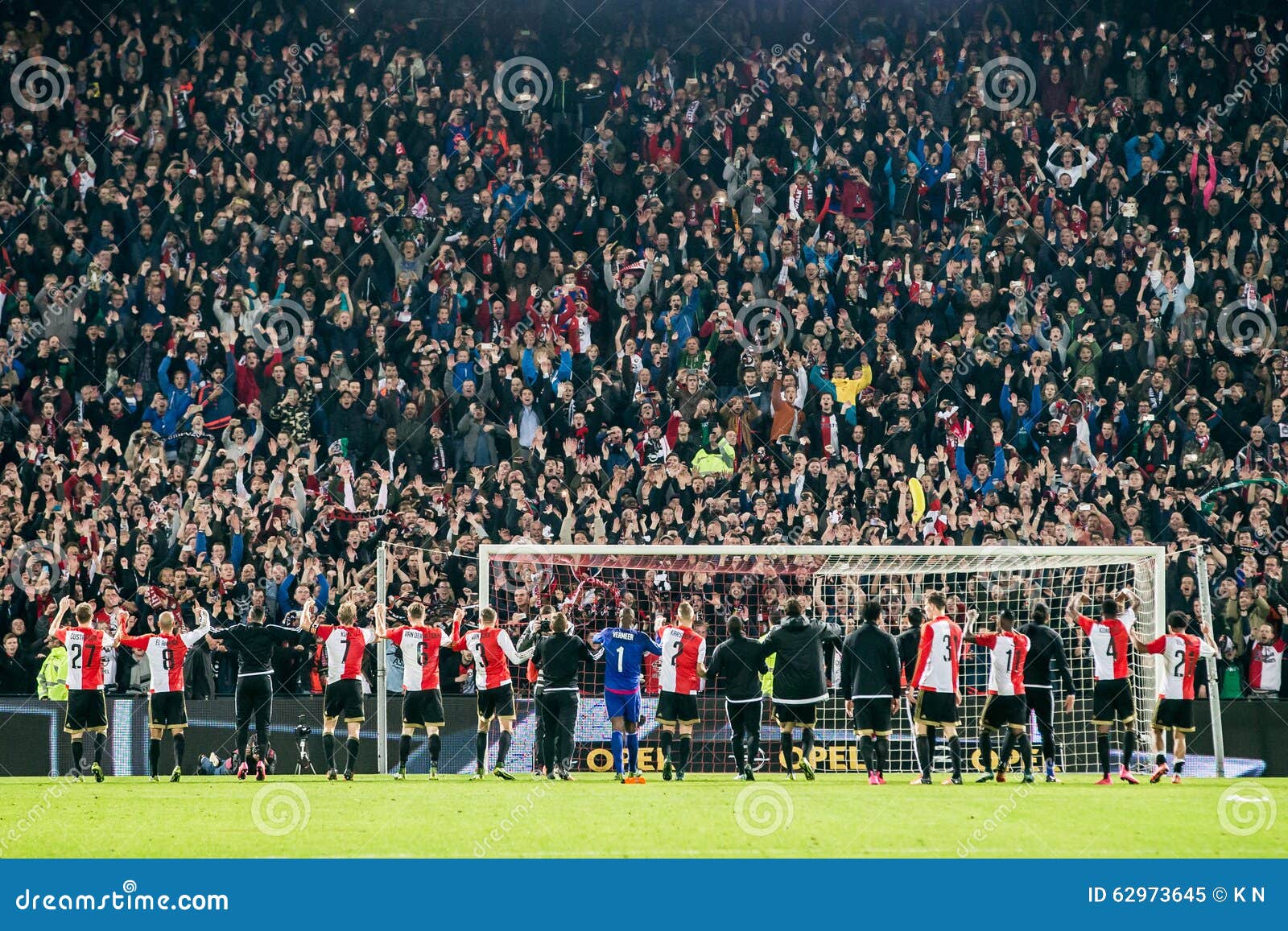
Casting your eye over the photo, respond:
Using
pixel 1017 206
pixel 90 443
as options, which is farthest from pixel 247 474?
pixel 1017 206

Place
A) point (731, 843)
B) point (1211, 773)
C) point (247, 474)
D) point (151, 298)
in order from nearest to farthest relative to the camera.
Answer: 1. point (731, 843)
2. point (1211, 773)
3. point (247, 474)
4. point (151, 298)

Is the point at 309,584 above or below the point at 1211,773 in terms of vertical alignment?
above

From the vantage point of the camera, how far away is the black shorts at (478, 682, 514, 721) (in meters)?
16.2

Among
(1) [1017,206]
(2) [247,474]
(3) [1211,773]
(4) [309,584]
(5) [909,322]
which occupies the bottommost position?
(3) [1211,773]

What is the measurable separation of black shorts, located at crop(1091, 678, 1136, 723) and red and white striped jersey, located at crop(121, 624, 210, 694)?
9.04 meters

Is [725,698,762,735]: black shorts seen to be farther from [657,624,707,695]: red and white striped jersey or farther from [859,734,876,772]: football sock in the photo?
[859,734,876,772]: football sock

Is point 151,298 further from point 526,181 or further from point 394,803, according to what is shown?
point 394,803

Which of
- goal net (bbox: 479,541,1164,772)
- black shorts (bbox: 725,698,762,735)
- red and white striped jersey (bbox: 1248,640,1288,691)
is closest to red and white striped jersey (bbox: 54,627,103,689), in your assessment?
goal net (bbox: 479,541,1164,772)

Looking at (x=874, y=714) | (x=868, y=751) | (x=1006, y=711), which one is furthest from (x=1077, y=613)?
(x=868, y=751)

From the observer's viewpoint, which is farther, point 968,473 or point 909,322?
point 909,322

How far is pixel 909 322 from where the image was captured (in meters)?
23.7

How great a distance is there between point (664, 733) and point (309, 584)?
225 inches

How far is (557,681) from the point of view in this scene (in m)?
15.7

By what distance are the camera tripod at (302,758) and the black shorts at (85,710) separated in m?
2.32
